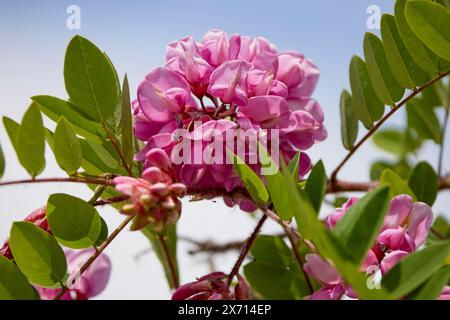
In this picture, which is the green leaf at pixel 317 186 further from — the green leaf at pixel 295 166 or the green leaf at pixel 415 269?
the green leaf at pixel 415 269

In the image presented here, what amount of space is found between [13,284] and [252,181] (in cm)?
35

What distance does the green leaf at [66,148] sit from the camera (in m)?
0.91

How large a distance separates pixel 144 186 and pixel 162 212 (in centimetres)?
4

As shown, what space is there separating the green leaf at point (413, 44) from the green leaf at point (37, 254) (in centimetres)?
61

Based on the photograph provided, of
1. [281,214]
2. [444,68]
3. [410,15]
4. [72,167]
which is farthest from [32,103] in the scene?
[444,68]

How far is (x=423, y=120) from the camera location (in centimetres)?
174

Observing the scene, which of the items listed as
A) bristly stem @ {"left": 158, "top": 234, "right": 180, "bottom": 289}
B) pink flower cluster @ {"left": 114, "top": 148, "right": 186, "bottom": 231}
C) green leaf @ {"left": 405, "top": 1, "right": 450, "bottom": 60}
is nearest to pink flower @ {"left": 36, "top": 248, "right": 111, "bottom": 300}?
bristly stem @ {"left": 158, "top": 234, "right": 180, "bottom": 289}

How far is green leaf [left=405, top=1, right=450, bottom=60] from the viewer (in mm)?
938

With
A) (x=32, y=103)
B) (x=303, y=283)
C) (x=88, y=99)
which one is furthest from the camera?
(x=303, y=283)

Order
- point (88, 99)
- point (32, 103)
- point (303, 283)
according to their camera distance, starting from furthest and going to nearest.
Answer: point (303, 283)
point (88, 99)
point (32, 103)
